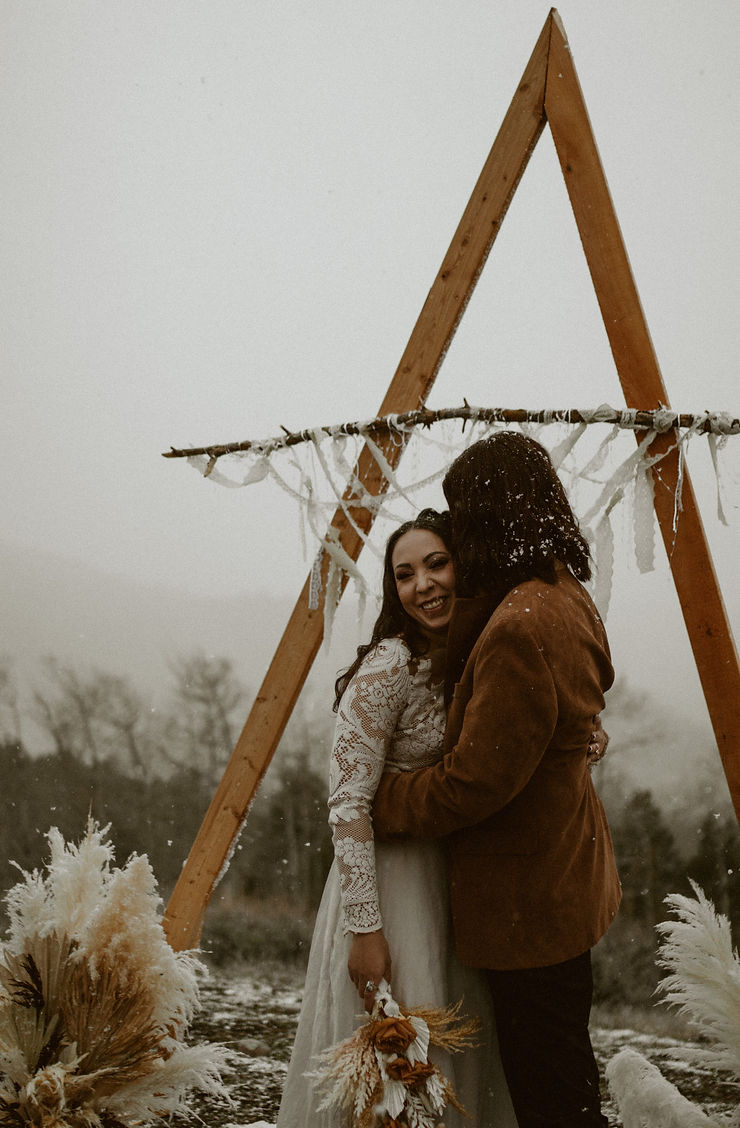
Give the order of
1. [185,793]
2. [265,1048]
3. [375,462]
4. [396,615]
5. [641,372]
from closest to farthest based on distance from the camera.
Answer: [396,615] → [641,372] → [375,462] → [265,1048] → [185,793]

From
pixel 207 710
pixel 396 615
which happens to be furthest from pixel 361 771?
pixel 207 710

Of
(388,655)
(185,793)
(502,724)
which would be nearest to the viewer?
(502,724)

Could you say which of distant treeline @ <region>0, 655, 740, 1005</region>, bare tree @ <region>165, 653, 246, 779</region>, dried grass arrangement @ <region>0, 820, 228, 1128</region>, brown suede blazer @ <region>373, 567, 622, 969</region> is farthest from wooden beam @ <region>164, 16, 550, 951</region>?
bare tree @ <region>165, 653, 246, 779</region>

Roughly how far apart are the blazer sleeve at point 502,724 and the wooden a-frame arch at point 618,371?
2.24ft

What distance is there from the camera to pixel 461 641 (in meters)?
1.36

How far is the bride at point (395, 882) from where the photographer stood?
1359mm

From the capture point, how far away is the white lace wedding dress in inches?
53.7

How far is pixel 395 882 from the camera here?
1.41m

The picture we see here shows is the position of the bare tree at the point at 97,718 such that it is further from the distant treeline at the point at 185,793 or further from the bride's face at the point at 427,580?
the bride's face at the point at 427,580

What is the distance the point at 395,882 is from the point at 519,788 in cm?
32

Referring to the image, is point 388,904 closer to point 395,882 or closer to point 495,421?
point 395,882

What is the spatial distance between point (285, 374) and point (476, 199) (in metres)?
1.03

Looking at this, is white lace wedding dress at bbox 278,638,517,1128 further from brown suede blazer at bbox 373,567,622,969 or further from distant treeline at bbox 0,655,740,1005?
distant treeline at bbox 0,655,740,1005

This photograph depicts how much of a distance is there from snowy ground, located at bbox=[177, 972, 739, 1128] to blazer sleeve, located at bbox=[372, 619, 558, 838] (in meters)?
1.05
